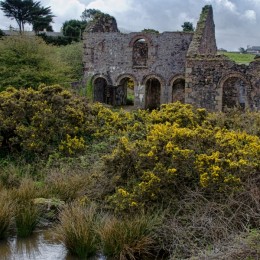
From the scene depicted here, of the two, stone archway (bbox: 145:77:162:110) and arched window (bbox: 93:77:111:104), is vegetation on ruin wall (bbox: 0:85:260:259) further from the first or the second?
arched window (bbox: 93:77:111:104)

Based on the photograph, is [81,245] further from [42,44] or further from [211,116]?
[42,44]

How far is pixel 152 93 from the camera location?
2953cm

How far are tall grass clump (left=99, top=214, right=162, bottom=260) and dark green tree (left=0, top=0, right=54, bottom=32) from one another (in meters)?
48.9

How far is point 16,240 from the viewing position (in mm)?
8773

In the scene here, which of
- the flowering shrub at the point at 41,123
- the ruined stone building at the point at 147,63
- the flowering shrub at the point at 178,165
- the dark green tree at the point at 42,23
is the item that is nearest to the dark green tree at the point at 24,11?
the dark green tree at the point at 42,23

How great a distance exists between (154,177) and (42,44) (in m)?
17.6

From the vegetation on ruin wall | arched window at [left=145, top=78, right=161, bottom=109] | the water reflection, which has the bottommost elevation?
the water reflection

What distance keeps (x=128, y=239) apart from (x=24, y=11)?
50.0m

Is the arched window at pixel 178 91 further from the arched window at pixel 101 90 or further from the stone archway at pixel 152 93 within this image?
the arched window at pixel 101 90

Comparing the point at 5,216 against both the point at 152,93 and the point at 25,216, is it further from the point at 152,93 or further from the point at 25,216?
the point at 152,93

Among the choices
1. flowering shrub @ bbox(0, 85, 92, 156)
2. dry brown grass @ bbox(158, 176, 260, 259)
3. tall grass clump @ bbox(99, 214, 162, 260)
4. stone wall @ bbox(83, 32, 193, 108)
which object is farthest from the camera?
stone wall @ bbox(83, 32, 193, 108)

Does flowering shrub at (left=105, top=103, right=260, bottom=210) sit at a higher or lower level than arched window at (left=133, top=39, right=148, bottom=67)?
lower

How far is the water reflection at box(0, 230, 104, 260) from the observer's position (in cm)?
820

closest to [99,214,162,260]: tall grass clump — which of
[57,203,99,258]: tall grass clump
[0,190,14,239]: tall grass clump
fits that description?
[57,203,99,258]: tall grass clump
